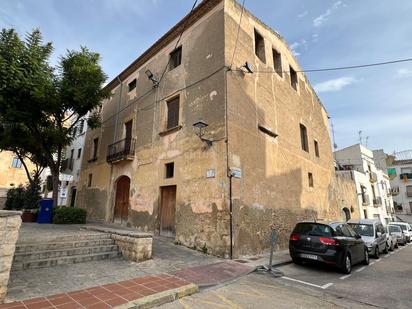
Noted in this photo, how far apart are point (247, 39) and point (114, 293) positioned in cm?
1069

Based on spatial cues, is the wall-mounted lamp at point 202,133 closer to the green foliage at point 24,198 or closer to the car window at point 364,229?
the car window at point 364,229

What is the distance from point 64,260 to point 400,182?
47.2 metres

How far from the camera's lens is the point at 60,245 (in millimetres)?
6180

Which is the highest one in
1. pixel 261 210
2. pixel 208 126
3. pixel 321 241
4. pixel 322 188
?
pixel 208 126

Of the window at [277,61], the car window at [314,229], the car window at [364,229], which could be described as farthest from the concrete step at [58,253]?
the window at [277,61]

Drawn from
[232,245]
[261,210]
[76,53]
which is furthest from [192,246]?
[76,53]

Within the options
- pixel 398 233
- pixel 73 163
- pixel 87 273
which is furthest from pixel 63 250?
pixel 398 233

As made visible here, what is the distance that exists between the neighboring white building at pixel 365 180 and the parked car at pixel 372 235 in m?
12.4

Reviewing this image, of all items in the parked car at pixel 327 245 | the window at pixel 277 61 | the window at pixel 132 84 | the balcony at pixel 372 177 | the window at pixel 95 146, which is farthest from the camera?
the balcony at pixel 372 177

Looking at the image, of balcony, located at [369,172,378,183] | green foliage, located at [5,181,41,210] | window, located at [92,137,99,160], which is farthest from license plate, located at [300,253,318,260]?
balcony, located at [369,172,378,183]

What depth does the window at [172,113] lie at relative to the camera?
11.1m

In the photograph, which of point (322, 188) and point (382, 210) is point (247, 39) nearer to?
point (322, 188)

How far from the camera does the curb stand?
151 inches

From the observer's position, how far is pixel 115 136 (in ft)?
50.0
